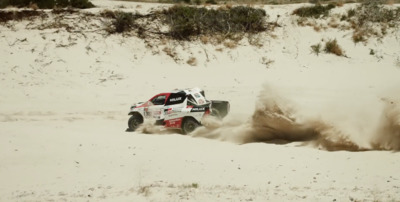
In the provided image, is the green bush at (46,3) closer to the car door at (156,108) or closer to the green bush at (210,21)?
the green bush at (210,21)

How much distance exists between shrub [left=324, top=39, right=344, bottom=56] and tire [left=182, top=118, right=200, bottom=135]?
14.7 metres

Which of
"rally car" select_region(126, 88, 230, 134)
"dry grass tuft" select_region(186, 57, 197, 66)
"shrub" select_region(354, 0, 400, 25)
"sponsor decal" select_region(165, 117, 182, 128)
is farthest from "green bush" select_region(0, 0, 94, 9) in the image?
"sponsor decal" select_region(165, 117, 182, 128)

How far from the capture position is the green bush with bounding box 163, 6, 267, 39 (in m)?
27.5

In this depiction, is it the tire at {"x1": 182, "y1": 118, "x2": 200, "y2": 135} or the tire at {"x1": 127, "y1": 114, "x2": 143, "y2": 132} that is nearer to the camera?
the tire at {"x1": 182, "y1": 118, "x2": 200, "y2": 135}

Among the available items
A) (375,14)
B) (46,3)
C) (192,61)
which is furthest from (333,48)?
(46,3)

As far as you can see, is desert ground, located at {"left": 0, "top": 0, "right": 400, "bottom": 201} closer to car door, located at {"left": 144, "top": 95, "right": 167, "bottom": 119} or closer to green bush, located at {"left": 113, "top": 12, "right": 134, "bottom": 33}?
car door, located at {"left": 144, "top": 95, "right": 167, "bottom": 119}

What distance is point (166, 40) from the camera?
26.9m

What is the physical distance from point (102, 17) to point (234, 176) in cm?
2104

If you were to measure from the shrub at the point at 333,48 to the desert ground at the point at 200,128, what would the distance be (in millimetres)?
378

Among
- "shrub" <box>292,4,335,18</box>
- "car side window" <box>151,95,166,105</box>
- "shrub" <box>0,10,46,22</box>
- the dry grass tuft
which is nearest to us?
"car side window" <box>151,95,166,105</box>

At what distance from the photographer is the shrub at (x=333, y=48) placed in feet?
85.4

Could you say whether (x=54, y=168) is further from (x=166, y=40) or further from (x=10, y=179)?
(x=166, y=40)

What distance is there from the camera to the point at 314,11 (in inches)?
1168

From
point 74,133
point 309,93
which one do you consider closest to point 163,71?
point 309,93
